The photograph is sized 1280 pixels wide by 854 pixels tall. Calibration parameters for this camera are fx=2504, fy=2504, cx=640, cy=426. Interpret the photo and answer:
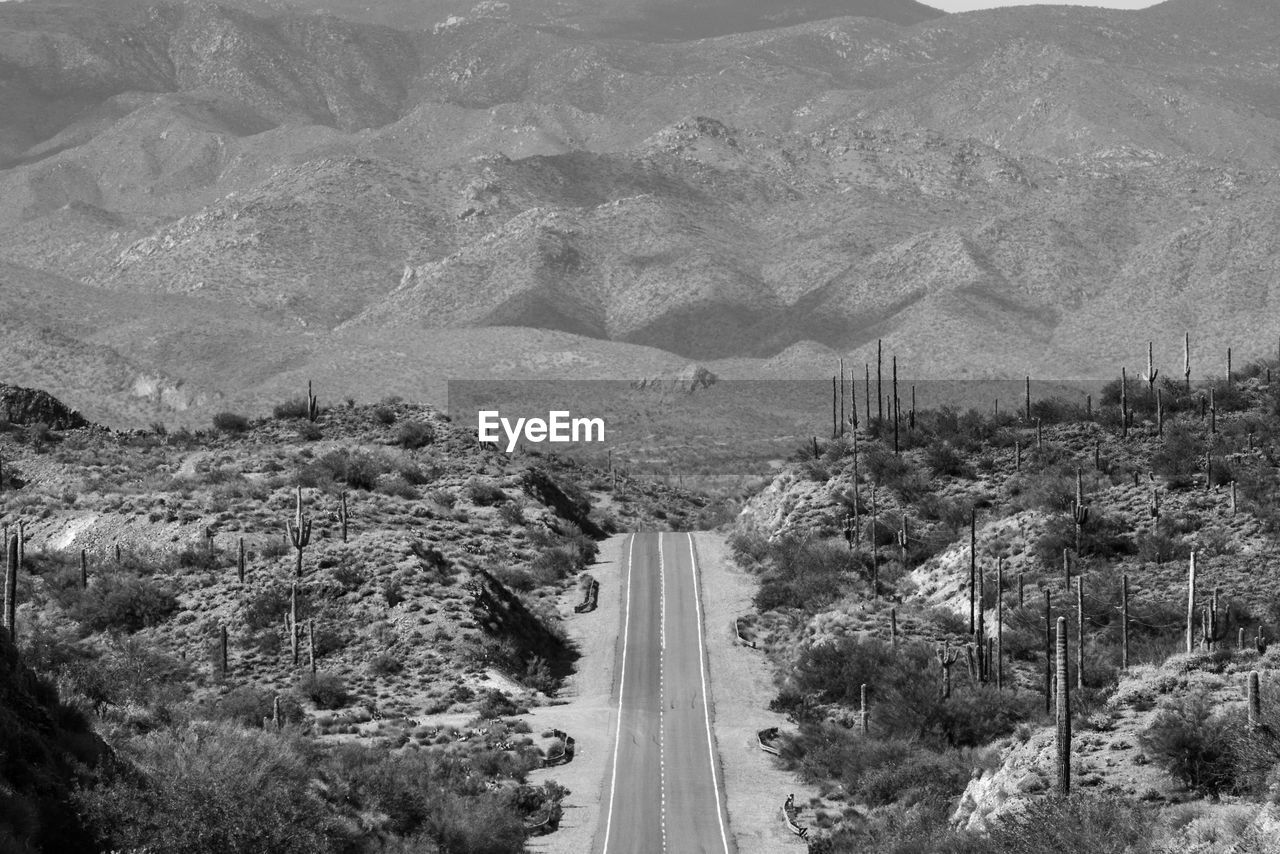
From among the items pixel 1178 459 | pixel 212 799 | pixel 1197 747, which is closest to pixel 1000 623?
pixel 1178 459

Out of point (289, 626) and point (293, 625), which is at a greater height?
point (293, 625)

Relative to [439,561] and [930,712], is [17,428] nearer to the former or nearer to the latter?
[439,561]

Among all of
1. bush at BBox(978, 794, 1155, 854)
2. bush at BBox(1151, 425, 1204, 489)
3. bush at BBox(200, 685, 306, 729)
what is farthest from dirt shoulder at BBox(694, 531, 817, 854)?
bush at BBox(1151, 425, 1204, 489)

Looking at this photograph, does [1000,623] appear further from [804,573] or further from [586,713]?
[804,573]

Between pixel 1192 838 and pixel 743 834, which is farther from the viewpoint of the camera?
pixel 743 834

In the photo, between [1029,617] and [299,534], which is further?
[299,534]

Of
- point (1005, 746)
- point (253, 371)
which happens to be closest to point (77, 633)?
point (1005, 746)
